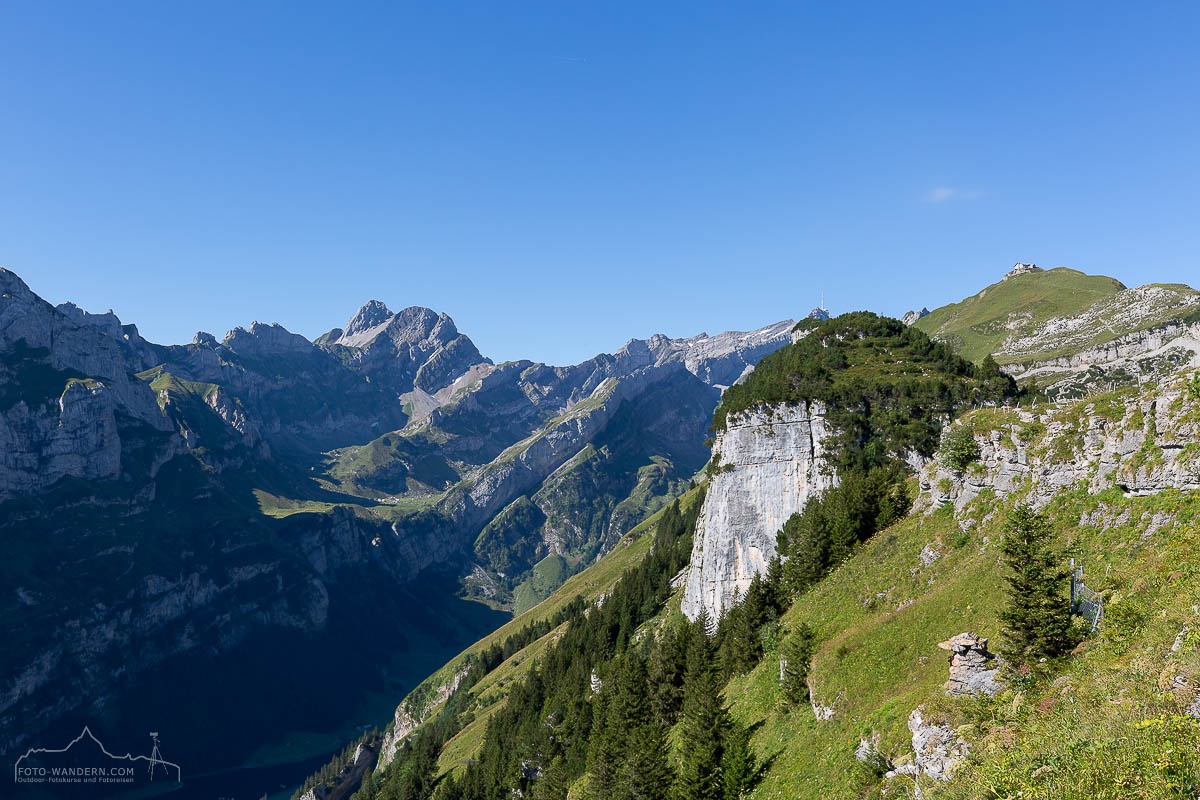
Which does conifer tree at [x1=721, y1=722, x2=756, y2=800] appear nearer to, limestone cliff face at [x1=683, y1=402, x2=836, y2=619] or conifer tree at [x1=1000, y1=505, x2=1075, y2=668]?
conifer tree at [x1=1000, y1=505, x2=1075, y2=668]

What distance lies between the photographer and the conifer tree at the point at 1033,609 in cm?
2708

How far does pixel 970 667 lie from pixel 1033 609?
3.61 m

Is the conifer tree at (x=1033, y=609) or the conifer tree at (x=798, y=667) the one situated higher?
the conifer tree at (x=1033, y=609)

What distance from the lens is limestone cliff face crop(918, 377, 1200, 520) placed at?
3256 cm

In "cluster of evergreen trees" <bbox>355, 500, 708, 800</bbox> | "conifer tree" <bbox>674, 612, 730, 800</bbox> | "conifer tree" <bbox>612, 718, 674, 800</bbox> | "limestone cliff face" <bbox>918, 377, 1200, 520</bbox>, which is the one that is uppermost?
"limestone cliff face" <bbox>918, 377, 1200, 520</bbox>

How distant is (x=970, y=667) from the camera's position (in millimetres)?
28094

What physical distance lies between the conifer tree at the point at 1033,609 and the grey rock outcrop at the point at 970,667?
2.85 feet

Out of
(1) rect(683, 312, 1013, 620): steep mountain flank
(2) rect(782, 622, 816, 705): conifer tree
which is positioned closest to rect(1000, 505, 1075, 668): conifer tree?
(2) rect(782, 622, 816, 705): conifer tree

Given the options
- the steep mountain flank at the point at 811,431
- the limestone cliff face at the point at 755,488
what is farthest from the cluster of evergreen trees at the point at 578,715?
the steep mountain flank at the point at 811,431

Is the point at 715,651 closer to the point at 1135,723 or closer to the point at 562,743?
the point at 562,743

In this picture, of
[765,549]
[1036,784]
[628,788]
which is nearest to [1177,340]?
[765,549]

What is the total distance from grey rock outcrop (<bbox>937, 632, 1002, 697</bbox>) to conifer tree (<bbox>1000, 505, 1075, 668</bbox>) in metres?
0.87

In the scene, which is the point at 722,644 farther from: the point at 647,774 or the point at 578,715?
the point at 578,715

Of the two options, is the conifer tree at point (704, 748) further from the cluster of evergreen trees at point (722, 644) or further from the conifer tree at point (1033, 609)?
the conifer tree at point (1033, 609)
